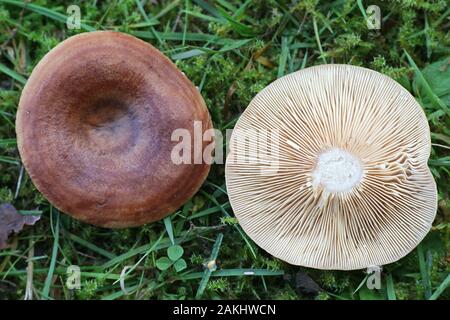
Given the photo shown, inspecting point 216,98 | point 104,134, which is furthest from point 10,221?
point 216,98

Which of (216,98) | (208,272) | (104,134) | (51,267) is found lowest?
(51,267)

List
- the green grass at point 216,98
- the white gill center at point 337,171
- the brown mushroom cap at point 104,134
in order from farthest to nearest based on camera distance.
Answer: the green grass at point 216,98, the brown mushroom cap at point 104,134, the white gill center at point 337,171

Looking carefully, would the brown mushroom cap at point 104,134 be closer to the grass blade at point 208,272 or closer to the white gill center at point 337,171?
the grass blade at point 208,272

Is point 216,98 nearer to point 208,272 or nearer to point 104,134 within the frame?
point 104,134

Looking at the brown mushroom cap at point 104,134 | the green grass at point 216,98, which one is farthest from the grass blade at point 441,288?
the brown mushroom cap at point 104,134

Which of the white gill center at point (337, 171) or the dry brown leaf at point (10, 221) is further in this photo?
the dry brown leaf at point (10, 221)

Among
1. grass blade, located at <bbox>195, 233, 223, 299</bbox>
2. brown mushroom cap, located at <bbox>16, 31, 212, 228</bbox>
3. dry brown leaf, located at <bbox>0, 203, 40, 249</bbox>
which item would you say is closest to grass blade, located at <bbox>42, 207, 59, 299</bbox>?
dry brown leaf, located at <bbox>0, 203, 40, 249</bbox>
